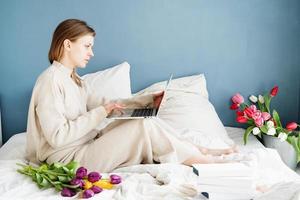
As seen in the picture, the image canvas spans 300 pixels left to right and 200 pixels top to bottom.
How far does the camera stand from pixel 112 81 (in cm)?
276

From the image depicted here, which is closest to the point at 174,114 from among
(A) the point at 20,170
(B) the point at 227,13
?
(B) the point at 227,13

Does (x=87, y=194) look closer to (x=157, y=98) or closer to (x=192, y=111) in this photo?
(x=157, y=98)

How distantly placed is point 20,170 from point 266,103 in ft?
5.29

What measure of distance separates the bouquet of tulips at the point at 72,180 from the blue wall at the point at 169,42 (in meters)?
1.20

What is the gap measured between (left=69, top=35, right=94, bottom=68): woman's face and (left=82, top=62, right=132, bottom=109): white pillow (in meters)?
0.54

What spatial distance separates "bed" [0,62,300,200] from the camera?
5.48 feet

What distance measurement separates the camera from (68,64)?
83.6 inches

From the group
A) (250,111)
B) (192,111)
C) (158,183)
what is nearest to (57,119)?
(158,183)

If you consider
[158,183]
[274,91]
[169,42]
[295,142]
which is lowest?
[295,142]

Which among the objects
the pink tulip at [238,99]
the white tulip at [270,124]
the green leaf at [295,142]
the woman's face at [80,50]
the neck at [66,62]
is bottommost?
the green leaf at [295,142]

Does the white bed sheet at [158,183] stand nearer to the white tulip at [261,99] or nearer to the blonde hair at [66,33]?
the blonde hair at [66,33]

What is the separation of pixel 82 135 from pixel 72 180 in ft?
0.97

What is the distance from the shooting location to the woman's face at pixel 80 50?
2.09 m

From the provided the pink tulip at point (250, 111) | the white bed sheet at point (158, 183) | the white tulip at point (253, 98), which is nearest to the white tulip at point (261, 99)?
the white tulip at point (253, 98)
